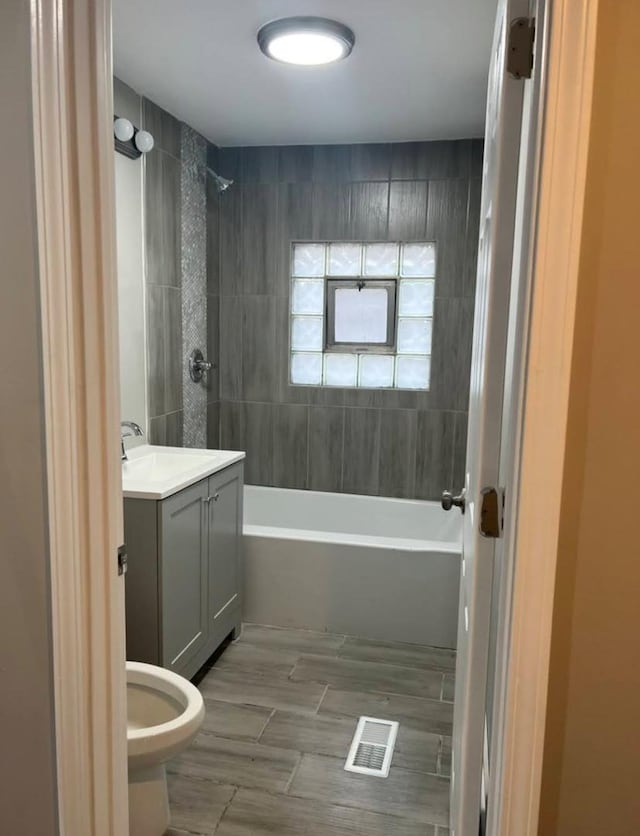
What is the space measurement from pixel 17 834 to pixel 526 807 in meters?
0.99

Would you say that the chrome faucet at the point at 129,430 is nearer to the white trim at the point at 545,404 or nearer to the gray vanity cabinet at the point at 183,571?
the gray vanity cabinet at the point at 183,571

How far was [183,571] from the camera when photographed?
8.00 feet

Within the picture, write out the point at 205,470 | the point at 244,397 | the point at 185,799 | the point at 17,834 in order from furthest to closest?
1. the point at 244,397
2. the point at 205,470
3. the point at 185,799
4. the point at 17,834

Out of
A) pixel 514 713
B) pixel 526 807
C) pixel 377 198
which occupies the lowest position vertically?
pixel 526 807

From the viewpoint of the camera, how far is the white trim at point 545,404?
0.88 meters

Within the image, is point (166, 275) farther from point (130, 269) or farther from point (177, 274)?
point (130, 269)

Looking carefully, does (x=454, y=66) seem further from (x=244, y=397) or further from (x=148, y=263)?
(x=244, y=397)

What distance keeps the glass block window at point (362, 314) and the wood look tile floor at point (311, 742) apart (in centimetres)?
159

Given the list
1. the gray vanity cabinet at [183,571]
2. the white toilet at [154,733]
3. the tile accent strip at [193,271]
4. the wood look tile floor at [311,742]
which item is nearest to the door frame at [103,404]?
the white toilet at [154,733]

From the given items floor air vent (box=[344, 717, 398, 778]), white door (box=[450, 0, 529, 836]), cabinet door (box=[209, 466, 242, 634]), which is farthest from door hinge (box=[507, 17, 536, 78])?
floor air vent (box=[344, 717, 398, 778])

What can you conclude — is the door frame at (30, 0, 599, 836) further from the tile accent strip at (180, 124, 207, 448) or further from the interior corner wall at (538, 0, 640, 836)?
the tile accent strip at (180, 124, 207, 448)

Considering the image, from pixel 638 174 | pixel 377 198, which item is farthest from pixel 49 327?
pixel 377 198

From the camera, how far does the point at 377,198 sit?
3.75 metres

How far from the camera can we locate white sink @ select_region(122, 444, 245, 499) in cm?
226
